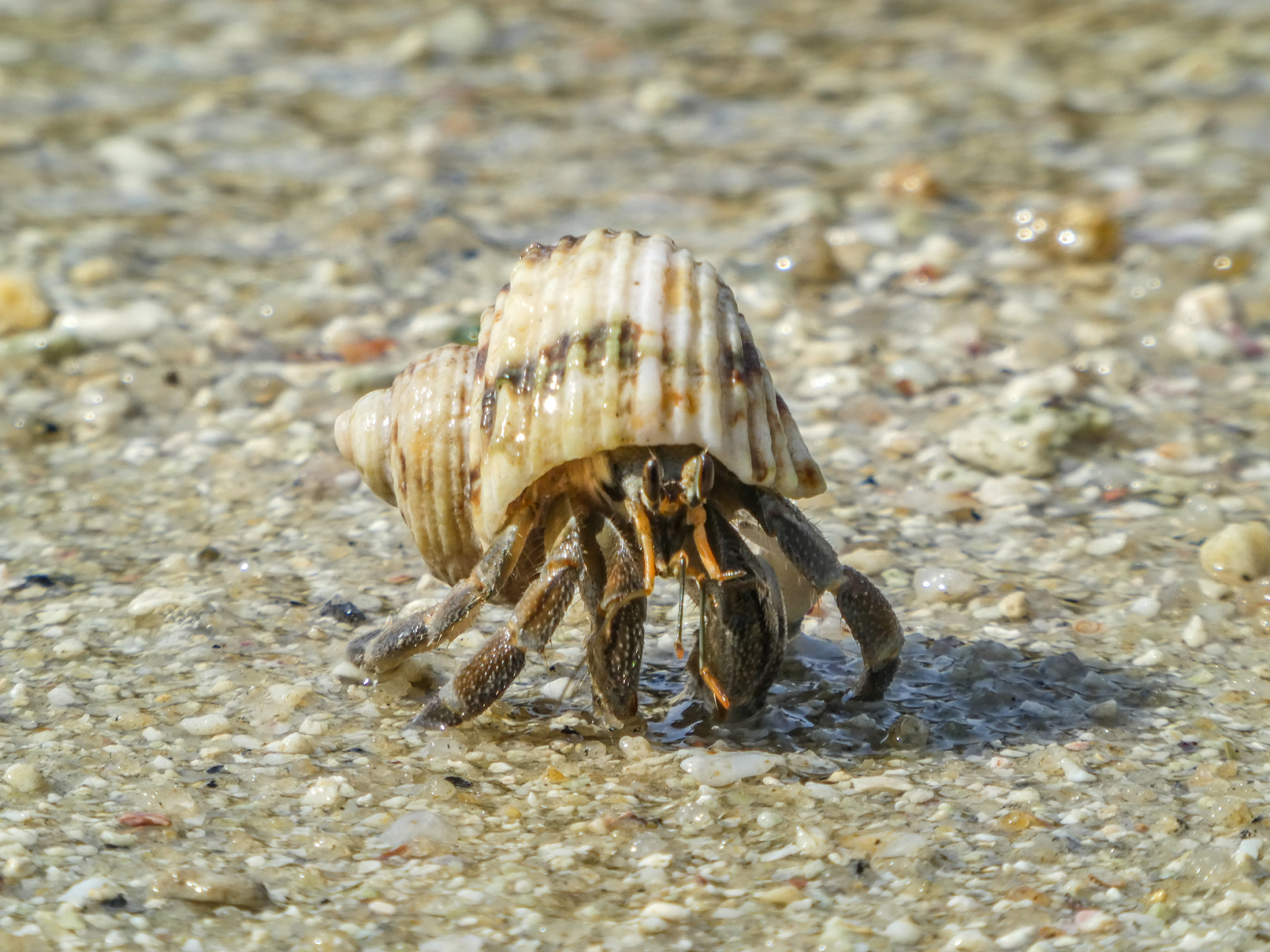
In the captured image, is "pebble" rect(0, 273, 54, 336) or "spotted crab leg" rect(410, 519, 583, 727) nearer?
"spotted crab leg" rect(410, 519, 583, 727)

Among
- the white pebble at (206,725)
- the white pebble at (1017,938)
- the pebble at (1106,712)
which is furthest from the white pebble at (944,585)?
the white pebble at (206,725)

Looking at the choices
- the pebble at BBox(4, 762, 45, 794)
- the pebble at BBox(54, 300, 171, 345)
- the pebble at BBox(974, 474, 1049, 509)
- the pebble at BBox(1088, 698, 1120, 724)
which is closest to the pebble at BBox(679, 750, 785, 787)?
the pebble at BBox(1088, 698, 1120, 724)

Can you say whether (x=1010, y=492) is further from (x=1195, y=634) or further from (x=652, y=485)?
(x=652, y=485)

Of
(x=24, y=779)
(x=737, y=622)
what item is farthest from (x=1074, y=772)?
(x=24, y=779)

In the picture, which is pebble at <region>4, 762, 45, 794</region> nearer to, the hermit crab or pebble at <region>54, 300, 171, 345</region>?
the hermit crab

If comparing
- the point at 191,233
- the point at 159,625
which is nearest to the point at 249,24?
the point at 191,233

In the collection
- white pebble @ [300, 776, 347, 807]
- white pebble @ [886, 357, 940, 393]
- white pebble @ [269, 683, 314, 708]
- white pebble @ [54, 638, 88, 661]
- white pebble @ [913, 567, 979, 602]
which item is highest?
white pebble @ [886, 357, 940, 393]

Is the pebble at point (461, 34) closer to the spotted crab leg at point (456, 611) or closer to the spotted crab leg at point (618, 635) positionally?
the spotted crab leg at point (456, 611)

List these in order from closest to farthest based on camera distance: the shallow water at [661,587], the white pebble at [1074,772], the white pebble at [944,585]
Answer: the shallow water at [661,587] < the white pebble at [1074,772] < the white pebble at [944,585]
